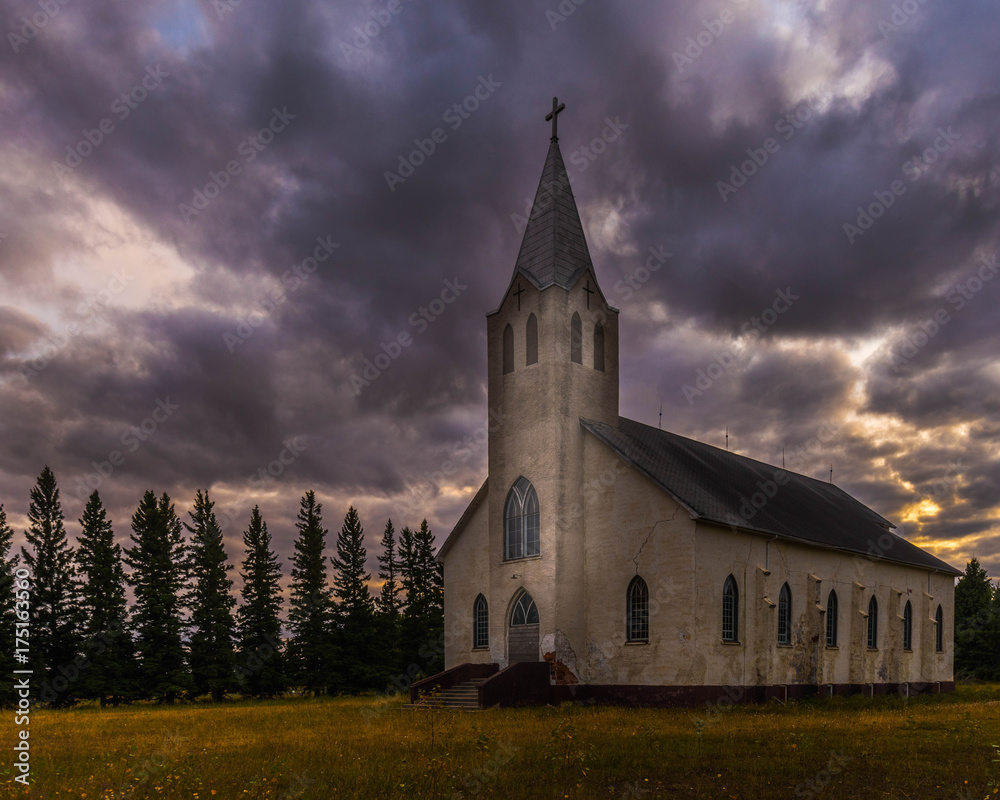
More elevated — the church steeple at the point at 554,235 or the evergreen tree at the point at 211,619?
the church steeple at the point at 554,235

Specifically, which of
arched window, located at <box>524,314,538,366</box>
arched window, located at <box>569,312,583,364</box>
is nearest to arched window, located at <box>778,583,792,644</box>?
arched window, located at <box>569,312,583,364</box>

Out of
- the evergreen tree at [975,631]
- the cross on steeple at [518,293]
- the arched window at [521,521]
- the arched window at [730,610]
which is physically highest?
the cross on steeple at [518,293]

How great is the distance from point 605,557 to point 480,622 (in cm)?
772

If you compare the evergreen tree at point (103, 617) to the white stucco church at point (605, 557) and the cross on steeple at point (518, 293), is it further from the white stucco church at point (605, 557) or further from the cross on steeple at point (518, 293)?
the cross on steeple at point (518, 293)

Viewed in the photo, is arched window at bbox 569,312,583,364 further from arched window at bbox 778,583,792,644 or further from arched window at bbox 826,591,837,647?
arched window at bbox 826,591,837,647

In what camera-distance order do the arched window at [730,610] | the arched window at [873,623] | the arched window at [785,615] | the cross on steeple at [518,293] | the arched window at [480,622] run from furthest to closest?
the arched window at [873,623] → the arched window at [480,622] → the cross on steeple at [518,293] → the arched window at [785,615] → the arched window at [730,610]

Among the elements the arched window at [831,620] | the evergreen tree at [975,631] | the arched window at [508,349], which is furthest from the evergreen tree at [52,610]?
the evergreen tree at [975,631]

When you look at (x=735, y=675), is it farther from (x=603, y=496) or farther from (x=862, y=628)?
(x=862, y=628)

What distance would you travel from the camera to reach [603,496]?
2861cm

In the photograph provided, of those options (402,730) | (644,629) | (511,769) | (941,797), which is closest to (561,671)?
(644,629)

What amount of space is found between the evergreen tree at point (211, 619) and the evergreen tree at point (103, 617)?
3360mm

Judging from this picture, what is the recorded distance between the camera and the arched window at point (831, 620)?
32312 millimetres

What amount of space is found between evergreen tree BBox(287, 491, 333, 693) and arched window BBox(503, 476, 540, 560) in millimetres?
19380

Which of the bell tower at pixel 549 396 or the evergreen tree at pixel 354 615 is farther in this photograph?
the evergreen tree at pixel 354 615
